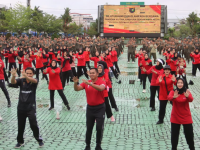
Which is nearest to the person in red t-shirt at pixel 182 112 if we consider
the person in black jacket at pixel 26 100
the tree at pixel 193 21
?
the person in black jacket at pixel 26 100

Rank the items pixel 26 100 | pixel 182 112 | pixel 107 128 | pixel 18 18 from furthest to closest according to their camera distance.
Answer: pixel 18 18 < pixel 107 128 < pixel 26 100 < pixel 182 112

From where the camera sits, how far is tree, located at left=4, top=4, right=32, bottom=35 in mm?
48844

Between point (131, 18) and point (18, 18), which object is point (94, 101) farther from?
point (18, 18)

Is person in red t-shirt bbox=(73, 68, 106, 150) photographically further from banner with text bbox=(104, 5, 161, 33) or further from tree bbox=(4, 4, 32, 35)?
tree bbox=(4, 4, 32, 35)

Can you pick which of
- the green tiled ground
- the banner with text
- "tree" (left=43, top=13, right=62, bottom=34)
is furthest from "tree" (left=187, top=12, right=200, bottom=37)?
the green tiled ground

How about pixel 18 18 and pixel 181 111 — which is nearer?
pixel 181 111

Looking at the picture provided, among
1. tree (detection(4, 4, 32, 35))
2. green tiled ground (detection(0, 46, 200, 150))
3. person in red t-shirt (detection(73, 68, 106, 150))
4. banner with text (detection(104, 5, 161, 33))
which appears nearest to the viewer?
person in red t-shirt (detection(73, 68, 106, 150))

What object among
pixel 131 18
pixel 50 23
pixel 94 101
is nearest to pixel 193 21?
pixel 131 18

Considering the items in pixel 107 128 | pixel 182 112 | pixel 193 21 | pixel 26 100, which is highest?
pixel 193 21

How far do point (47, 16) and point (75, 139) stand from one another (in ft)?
152

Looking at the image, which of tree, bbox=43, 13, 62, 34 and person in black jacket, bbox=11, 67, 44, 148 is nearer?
person in black jacket, bbox=11, 67, 44, 148

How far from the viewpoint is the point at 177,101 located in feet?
18.8

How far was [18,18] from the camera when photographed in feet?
164

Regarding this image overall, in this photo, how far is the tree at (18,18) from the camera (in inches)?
1923
